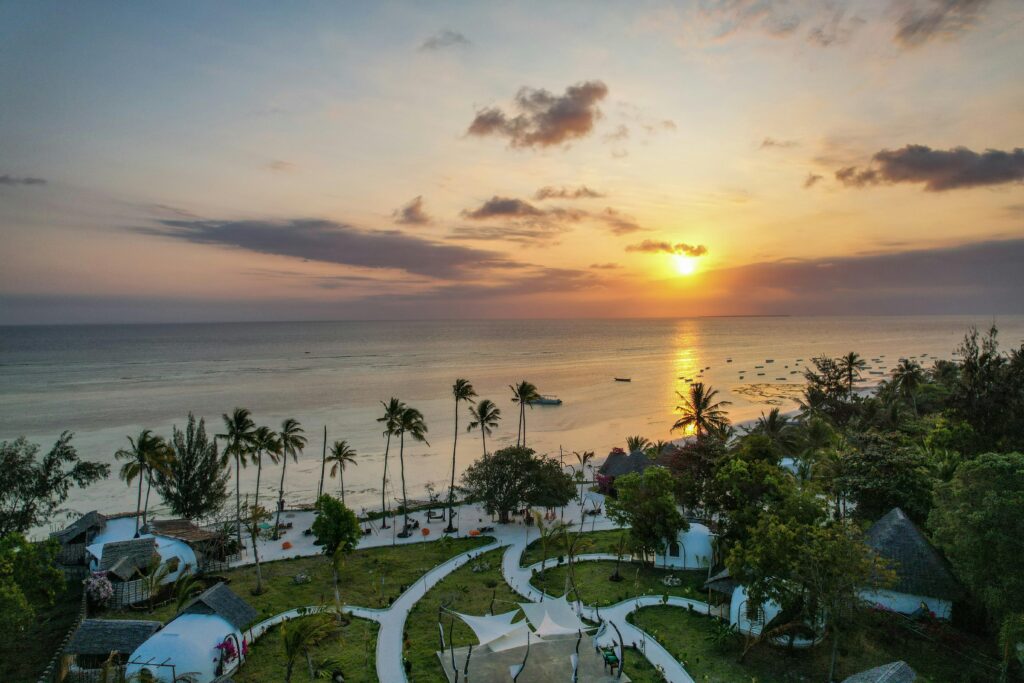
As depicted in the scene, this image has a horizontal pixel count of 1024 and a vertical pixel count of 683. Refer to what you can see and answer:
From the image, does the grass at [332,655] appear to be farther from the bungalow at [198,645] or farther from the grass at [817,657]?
the grass at [817,657]

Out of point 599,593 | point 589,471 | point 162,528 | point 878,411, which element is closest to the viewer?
point 599,593

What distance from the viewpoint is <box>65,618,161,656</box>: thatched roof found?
25.1 m

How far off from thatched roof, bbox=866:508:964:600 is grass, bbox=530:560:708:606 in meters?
10.6

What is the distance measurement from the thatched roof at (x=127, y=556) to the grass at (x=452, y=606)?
18.6 meters

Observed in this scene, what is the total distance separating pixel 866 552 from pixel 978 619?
Answer: 357 inches

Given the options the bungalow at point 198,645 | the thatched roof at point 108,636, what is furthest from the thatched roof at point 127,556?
Result: the bungalow at point 198,645

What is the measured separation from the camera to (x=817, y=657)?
2583cm

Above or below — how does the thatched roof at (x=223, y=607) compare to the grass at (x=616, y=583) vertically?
above

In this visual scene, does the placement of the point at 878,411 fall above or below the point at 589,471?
above

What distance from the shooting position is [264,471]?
220 ft

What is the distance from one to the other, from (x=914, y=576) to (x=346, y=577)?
3488cm

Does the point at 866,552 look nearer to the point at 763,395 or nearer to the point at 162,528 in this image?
the point at 162,528

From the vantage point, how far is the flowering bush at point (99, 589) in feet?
105

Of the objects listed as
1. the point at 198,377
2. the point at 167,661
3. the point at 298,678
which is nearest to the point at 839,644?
the point at 298,678
